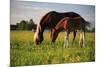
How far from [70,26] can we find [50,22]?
0.29 metres

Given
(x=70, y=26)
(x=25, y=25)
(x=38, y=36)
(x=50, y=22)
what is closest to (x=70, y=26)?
(x=70, y=26)

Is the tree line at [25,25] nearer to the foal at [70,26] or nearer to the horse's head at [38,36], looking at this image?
the horse's head at [38,36]

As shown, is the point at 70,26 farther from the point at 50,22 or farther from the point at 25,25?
the point at 25,25

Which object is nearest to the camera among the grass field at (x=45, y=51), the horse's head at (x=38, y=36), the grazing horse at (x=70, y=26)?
the grass field at (x=45, y=51)

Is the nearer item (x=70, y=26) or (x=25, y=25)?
(x=25, y=25)

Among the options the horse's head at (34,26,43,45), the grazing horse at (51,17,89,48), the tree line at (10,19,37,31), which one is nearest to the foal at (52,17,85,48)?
the grazing horse at (51,17,89,48)

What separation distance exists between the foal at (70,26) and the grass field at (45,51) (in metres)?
0.06

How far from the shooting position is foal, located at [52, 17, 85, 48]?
259cm

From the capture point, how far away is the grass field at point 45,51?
2355 mm

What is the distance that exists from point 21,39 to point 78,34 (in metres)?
0.80

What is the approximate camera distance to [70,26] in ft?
8.71

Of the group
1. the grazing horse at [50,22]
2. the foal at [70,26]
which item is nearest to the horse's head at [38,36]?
the grazing horse at [50,22]

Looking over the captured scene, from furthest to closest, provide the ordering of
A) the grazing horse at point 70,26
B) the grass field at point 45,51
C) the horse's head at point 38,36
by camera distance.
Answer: the grazing horse at point 70,26
the horse's head at point 38,36
the grass field at point 45,51
